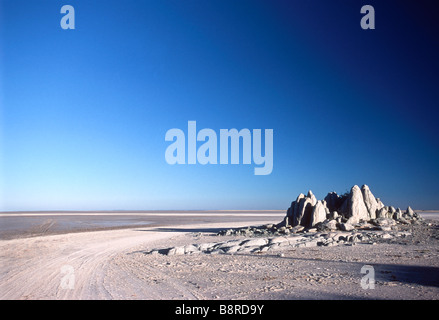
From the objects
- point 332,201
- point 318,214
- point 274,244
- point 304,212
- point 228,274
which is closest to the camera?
point 228,274

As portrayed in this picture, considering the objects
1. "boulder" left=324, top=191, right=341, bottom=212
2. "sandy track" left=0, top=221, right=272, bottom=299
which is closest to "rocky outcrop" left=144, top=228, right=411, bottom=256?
"sandy track" left=0, top=221, right=272, bottom=299

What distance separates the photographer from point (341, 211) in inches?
978

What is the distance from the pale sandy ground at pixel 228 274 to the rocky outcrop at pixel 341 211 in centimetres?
728

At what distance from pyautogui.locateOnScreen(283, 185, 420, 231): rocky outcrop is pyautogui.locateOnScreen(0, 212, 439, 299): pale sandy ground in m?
7.28

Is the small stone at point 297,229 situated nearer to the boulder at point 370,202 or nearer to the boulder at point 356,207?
the boulder at point 356,207

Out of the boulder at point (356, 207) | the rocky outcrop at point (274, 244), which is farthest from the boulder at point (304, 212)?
the rocky outcrop at point (274, 244)

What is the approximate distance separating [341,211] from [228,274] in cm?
1814

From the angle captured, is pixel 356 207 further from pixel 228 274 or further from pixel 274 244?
pixel 228 274

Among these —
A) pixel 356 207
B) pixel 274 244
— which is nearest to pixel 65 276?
pixel 274 244

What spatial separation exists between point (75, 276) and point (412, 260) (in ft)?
45.8

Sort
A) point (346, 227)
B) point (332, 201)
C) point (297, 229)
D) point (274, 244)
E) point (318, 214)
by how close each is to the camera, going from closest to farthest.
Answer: point (274, 244) < point (346, 227) < point (297, 229) < point (318, 214) < point (332, 201)

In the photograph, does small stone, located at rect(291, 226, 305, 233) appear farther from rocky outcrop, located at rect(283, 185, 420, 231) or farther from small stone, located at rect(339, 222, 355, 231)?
small stone, located at rect(339, 222, 355, 231)
